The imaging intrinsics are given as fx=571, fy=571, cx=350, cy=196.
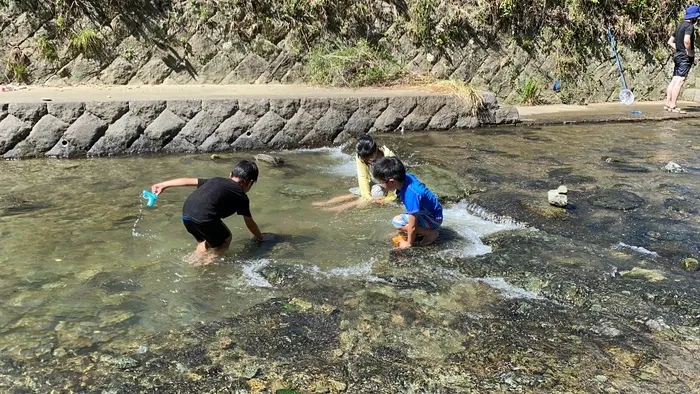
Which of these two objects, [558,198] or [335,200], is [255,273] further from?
[558,198]

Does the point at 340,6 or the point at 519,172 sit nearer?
the point at 519,172

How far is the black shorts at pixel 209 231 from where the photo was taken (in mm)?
4031

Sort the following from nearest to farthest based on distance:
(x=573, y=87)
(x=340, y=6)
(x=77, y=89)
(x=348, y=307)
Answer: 1. (x=348, y=307)
2. (x=77, y=89)
3. (x=340, y=6)
4. (x=573, y=87)

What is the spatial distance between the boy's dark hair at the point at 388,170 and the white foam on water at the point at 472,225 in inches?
26.2

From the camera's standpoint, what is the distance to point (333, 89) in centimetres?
877

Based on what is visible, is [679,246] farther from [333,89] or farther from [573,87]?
[573,87]

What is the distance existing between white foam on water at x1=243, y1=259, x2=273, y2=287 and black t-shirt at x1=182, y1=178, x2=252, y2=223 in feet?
1.30

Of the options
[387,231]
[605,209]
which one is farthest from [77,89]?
[605,209]

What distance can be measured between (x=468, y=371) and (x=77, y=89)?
727 cm

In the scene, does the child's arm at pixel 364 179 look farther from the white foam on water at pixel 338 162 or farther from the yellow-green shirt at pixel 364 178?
the white foam on water at pixel 338 162

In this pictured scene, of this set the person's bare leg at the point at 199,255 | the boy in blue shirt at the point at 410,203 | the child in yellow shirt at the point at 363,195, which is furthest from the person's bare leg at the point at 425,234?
the person's bare leg at the point at 199,255

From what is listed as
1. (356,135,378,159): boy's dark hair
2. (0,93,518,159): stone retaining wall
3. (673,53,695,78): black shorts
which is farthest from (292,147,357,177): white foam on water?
(673,53,695,78): black shorts

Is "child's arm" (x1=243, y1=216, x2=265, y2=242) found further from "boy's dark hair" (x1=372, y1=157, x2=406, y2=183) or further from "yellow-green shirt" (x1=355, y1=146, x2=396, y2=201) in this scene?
"yellow-green shirt" (x1=355, y1=146, x2=396, y2=201)

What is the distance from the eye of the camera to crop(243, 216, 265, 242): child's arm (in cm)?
423
